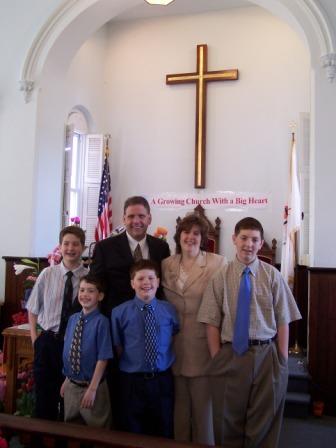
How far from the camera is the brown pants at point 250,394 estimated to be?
Result: 2160mm

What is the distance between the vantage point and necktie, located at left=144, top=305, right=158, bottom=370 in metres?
2.11

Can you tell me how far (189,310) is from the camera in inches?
89.2

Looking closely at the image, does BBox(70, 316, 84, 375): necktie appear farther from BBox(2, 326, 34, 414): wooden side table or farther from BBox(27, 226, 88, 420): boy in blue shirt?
BBox(2, 326, 34, 414): wooden side table

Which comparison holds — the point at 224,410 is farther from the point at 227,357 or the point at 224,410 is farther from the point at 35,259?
the point at 35,259

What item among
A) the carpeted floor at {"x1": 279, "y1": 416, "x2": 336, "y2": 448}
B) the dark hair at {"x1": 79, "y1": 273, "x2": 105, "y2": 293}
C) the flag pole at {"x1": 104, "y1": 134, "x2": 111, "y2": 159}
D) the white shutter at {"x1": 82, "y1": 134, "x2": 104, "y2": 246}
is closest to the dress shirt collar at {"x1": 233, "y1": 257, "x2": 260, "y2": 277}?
the dark hair at {"x1": 79, "y1": 273, "x2": 105, "y2": 293}

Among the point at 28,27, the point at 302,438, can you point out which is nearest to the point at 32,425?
the point at 302,438

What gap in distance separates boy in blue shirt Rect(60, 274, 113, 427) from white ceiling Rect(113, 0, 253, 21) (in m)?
4.91

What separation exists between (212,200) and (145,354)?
13.3 ft

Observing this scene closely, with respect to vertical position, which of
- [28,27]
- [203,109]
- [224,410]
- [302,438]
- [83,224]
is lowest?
[302,438]

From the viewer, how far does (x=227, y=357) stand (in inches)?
85.7

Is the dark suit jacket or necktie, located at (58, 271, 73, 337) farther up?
the dark suit jacket

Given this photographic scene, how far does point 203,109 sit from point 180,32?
119 centimetres

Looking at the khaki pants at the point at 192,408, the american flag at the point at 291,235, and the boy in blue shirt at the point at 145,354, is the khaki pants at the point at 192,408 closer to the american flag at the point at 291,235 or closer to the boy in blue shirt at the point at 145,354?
the boy in blue shirt at the point at 145,354

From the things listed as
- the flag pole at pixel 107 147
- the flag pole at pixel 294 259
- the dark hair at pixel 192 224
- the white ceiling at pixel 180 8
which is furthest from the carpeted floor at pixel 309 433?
the white ceiling at pixel 180 8
